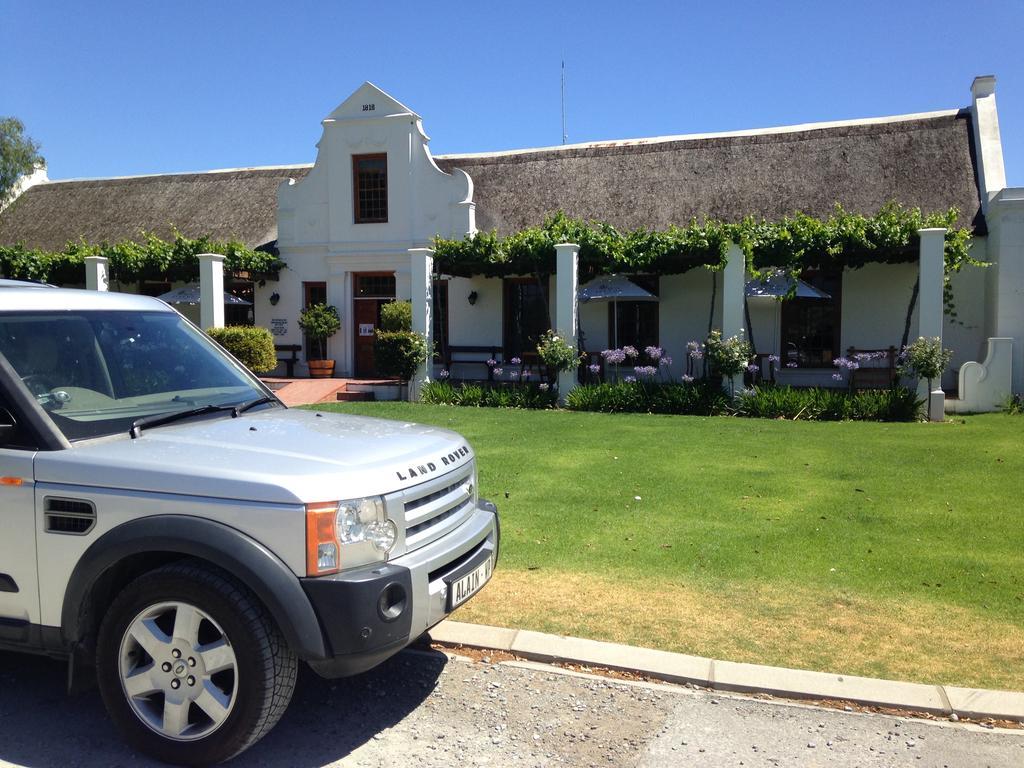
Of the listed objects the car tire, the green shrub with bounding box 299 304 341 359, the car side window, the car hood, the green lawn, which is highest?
the green shrub with bounding box 299 304 341 359

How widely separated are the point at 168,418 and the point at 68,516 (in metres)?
0.71

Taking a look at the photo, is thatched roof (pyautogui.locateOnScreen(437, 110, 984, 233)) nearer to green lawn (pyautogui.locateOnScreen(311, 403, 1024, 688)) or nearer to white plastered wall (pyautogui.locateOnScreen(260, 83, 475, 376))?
white plastered wall (pyautogui.locateOnScreen(260, 83, 475, 376))

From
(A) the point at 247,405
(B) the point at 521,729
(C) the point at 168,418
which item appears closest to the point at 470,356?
(A) the point at 247,405

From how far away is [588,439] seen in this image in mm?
12328

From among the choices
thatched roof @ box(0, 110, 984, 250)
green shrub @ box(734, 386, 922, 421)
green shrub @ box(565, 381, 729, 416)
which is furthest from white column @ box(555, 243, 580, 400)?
thatched roof @ box(0, 110, 984, 250)

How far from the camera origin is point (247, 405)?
461 centimetres

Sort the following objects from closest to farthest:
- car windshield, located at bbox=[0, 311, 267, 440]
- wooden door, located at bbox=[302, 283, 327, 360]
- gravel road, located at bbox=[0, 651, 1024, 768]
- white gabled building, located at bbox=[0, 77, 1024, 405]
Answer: gravel road, located at bbox=[0, 651, 1024, 768] → car windshield, located at bbox=[0, 311, 267, 440] → white gabled building, located at bbox=[0, 77, 1024, 405] → wooden door, located at bbox=[302, 283, 327, 360]

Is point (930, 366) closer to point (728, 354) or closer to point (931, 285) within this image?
point (931, 285)

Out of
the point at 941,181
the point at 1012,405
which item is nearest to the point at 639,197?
the point at 941,181

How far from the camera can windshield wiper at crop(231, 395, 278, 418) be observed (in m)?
4.46

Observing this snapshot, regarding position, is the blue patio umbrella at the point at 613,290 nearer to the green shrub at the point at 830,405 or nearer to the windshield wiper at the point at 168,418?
the green shrub at the point at 830,405

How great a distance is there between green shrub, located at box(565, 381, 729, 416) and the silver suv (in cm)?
1237

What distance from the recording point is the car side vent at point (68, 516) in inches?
139

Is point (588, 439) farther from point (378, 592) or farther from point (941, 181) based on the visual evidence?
point (941, 181)
